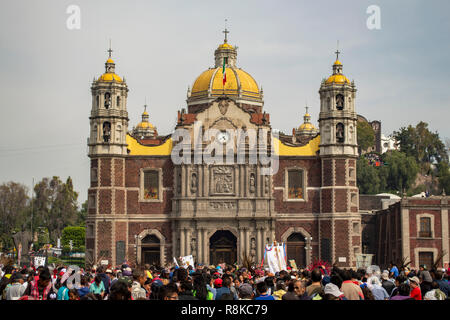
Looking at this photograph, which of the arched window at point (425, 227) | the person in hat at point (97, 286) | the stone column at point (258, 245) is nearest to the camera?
the person in hat at point (97, 286)

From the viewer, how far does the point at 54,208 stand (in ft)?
329

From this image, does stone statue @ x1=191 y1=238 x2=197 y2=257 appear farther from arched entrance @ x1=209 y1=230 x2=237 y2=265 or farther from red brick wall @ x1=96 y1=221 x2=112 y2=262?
red brick wall @ x1=96 y1=221 x2=112 y2=262

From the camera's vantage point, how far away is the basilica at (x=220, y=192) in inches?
2299

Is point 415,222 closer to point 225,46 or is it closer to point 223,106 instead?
point 223,106

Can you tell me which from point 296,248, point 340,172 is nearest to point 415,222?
point 340,172

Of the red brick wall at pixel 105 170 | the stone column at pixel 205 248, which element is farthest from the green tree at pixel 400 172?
the red brick wall at pixel 105 170

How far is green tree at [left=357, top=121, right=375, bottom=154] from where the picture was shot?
118125 mm

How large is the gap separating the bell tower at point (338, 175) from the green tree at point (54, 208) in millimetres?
49575

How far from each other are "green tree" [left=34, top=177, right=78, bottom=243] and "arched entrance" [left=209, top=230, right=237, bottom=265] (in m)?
45.1

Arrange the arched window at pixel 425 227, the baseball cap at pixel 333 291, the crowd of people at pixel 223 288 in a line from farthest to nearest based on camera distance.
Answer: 1. the arched window at pixel 425 227
2. the crowd of people at pixel 223 288
3. the baseball cap at pixel 333 291

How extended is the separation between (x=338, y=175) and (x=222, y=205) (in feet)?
30.0

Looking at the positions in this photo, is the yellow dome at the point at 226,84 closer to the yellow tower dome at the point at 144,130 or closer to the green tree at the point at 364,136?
the yellow tower dome at the point at 144,130
